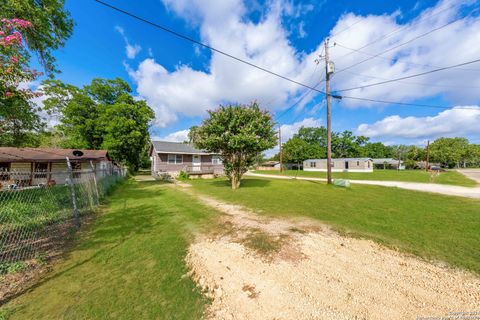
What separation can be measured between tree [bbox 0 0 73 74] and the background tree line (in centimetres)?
4687

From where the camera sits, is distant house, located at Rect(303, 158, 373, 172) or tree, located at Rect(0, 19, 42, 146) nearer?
tree, located at Rect(0, 19, 42, 146)

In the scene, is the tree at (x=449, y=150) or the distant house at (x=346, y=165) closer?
the distant house at (x=346, y=165)

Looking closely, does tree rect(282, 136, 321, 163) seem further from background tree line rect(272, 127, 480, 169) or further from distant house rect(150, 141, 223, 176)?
distant house rect(150, 141, 223, 176)

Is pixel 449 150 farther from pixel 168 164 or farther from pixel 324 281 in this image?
pixel 324 281

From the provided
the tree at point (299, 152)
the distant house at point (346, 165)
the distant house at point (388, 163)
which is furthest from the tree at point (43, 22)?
the distant house at point (388, 163)

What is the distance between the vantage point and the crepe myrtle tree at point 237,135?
464 inches

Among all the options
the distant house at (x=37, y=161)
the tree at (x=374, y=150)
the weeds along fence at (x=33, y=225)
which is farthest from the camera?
the tree at (x=374, y=150)

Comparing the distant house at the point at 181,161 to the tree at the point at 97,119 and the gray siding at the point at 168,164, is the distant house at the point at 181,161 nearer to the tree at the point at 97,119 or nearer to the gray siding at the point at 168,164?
the gray siding at the point at 168,164

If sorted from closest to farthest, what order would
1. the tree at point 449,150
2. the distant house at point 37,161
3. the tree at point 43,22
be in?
the tree at point 43,22
the distant house at point 37,161
the tree at point 449,150

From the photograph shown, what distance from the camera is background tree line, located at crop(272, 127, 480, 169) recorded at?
49.9 m

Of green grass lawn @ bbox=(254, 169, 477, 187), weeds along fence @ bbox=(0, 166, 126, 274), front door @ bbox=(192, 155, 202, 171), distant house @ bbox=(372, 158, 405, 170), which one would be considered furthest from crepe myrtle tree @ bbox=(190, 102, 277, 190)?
distant house @ bbox=(372, 158, 405, 170)

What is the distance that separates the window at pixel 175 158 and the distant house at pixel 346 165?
30385 mm

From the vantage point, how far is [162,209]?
289 inches

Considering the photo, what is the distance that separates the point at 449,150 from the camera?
176 ft
